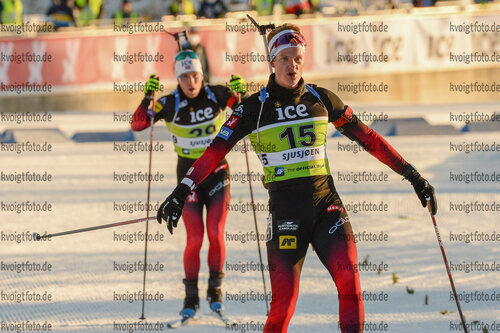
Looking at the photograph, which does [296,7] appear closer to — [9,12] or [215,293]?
[9,12]

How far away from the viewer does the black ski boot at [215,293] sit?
705cm

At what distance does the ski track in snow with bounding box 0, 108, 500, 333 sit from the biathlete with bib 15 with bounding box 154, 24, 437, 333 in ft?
5.23

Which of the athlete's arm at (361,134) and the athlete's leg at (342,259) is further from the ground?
the athlete's arm at (361,134)

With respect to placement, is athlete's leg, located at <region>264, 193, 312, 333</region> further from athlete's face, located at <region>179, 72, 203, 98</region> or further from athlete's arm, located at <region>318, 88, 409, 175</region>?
athlete's face, located at <region>179, 72, 203, 98</region>

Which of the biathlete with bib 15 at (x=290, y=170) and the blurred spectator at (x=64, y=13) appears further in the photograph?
the blurred spectator at (x=64, y=13)

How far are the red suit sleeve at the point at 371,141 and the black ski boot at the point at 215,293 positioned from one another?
90.6 inches

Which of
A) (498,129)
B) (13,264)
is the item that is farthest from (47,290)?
(498,129)

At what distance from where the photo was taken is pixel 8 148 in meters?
17.5

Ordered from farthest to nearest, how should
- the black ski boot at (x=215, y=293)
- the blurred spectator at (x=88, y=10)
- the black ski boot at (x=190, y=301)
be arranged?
the blurred spectator at (x=88, y=10) → the black ski boot at (x=215, y=293) → the black ski boot at (x=190, y=301)

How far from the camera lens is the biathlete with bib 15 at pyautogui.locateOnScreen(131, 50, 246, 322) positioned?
7176 millimetres

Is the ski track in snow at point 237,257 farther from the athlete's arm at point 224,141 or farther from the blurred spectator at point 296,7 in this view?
the blurred spectator at point 296,7

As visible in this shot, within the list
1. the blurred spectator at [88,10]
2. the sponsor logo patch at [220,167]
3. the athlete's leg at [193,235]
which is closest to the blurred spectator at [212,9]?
the blurred spectator at [88,10]

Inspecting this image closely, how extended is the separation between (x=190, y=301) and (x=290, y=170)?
7.38 ft

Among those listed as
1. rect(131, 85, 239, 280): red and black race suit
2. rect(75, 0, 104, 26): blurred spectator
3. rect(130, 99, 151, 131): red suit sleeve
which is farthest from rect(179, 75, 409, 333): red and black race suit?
rect(75, 0, 104, 26): blurred spectator
